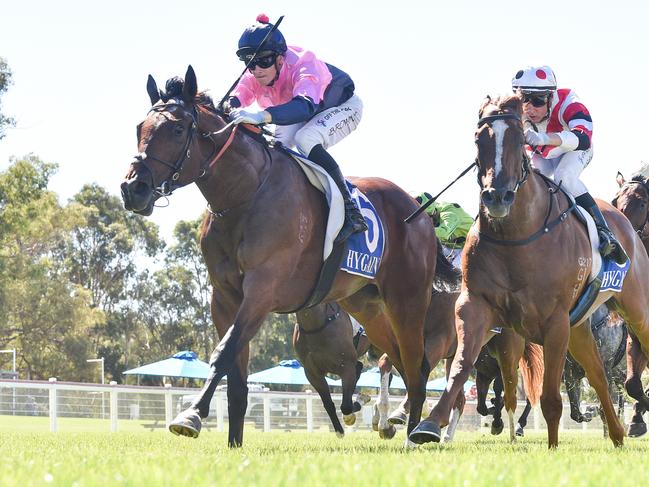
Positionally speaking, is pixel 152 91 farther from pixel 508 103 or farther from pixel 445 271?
pixel 445 271

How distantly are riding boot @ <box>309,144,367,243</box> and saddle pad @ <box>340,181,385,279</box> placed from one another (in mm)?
134

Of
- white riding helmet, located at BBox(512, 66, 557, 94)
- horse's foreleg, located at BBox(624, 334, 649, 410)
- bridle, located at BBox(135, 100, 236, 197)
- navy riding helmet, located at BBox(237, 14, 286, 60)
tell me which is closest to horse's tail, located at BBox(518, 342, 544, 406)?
horse's foreleg, located at BBox(624, 334, 649, 410)

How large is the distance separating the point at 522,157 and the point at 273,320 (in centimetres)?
5175

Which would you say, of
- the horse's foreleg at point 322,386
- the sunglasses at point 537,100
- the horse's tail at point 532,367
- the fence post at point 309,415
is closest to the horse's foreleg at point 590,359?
the sunglasses at point 537,100

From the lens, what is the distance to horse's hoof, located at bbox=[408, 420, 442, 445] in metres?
6.14

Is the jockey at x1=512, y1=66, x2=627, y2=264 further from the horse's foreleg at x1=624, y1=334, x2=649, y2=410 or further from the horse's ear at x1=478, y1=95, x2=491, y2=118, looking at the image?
the horse's foreleg at x1=624, y1=334, x2=649, y2=410

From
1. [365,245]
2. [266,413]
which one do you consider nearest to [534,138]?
[365,245]

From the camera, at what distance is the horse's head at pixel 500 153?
270 inches

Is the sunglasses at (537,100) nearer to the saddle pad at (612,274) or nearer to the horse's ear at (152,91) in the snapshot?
the saddle pad at (612,274)

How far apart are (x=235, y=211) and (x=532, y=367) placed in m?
5.85

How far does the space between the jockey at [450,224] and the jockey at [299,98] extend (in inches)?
91.4

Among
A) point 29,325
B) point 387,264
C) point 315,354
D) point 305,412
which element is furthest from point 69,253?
point 387,264

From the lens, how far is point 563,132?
8000 millimetres

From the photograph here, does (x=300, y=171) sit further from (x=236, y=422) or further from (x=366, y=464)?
(x=366, y=464)
